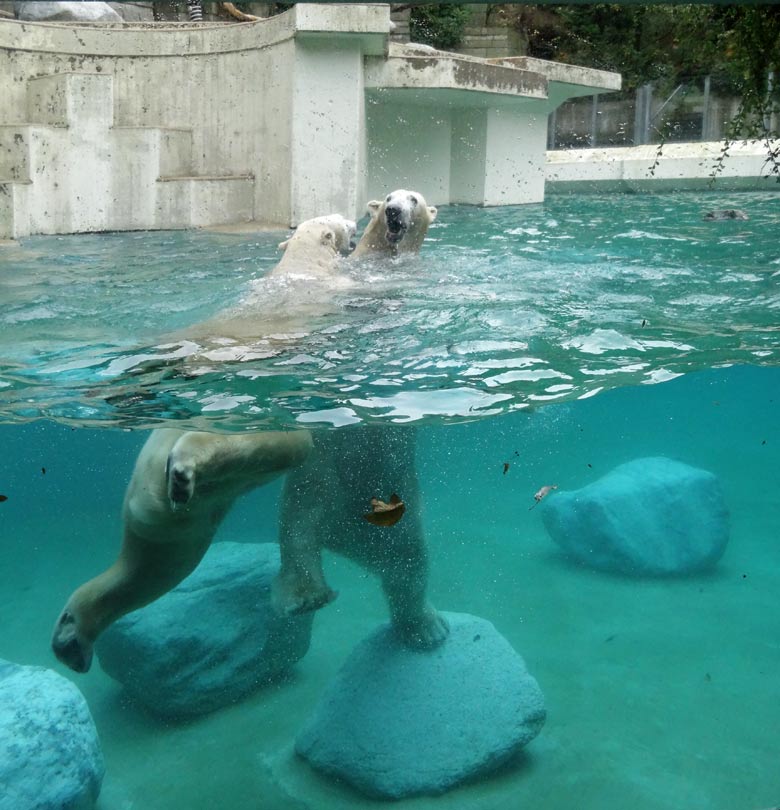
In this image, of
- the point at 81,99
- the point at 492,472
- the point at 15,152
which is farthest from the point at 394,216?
the point at 15,152

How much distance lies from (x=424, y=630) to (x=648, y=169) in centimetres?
1252

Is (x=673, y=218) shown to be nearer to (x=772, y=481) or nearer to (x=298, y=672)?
(x=772, y=481)

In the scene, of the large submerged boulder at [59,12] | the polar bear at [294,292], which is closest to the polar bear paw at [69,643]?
the polar bear at [294,292]

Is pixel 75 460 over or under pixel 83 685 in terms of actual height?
over

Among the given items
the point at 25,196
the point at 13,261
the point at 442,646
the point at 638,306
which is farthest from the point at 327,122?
the point at 442,646

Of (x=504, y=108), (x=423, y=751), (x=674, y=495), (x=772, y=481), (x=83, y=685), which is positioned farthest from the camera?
(x=504, y=108)

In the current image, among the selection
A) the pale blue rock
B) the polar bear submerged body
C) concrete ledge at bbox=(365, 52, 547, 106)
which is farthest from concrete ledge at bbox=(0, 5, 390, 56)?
the polar bear submerged body

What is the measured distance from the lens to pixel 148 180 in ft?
29.2

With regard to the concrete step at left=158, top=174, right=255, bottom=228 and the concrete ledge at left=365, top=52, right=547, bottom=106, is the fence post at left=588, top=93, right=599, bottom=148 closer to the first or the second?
the concrete ledge at left=365, top=52, right=547, bottom=106

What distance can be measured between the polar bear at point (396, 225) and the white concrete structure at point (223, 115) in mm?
2753

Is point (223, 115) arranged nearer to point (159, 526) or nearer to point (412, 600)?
point (412, 600)

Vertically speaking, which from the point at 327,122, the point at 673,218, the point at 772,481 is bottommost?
the point at 772,481

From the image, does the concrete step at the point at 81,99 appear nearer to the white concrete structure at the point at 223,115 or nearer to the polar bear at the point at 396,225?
the white concrete structure at the point at 223,115

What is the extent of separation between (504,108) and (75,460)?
786cm
